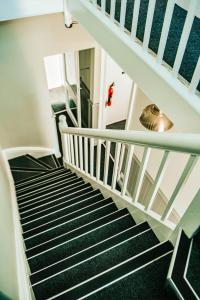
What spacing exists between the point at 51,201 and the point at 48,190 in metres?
0.53

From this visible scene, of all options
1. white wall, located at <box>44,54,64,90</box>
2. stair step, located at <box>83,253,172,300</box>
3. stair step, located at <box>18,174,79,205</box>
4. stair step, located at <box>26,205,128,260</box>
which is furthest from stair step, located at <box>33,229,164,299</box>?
white wall, located at <box>44,54,64,90</box>

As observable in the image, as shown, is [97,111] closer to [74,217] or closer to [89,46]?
[89,46]

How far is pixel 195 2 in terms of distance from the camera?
1.13 meters

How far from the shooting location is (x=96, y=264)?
1.81 meters

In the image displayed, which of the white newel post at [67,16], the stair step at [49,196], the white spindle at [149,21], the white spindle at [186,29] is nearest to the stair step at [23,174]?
the stair step at [49,196]

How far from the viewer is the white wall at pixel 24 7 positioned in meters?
2.83

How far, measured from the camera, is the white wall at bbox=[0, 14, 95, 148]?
3.46 meters

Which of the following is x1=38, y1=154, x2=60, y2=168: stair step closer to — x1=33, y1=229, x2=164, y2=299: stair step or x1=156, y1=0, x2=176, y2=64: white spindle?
x1=33, y1=229, x2=164, y2=299: stair step

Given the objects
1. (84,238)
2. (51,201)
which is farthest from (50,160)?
(84,238)

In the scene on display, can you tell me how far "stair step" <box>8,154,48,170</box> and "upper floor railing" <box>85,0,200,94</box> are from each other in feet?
11.3

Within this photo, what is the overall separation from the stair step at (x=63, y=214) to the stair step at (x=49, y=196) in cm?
47

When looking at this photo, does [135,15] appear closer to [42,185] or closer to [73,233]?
[73,233]

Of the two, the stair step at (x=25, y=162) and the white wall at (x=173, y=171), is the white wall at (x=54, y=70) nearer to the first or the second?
the stair step at (x=25, y=162)

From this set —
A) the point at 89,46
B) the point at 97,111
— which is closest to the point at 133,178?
the point at 97,111
